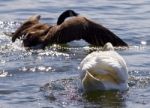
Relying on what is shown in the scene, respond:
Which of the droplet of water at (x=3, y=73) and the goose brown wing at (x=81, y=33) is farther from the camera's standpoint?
the goose brown wing at (x=81, y=33)

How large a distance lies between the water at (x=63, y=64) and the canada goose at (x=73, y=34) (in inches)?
6.7

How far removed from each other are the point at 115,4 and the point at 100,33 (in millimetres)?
5128

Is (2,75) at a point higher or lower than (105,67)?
lower

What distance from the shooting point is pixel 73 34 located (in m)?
10.6

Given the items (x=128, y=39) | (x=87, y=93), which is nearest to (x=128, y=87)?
(x=87, y=93)

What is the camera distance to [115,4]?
15.7 metres

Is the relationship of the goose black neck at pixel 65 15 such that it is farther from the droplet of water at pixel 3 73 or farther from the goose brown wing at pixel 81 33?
the droplet of water at pixel 3 73

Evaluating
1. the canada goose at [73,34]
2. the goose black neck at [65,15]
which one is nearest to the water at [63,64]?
the canada goose at [73,34]

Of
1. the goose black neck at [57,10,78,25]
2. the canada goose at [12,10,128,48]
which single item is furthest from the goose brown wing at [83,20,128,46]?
the goose black neck at [57,10,78,25]

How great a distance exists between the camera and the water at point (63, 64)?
738 cm

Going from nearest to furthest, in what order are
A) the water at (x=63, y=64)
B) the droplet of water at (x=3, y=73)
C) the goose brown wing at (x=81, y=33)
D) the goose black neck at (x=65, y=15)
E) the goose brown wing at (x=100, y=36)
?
the water at (x=63, y=64) < the droplet of water at (x=3, y=73) < the goose brown wing at (x=81, y=33) < the goose brown wing at (x=100, y=36) < the goose black neck at (x=65, y=15)

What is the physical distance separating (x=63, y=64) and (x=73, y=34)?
1299mm

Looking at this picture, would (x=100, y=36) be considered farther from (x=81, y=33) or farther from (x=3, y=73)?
(x=3, y=73)

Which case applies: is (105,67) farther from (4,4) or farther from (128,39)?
(4,4)
